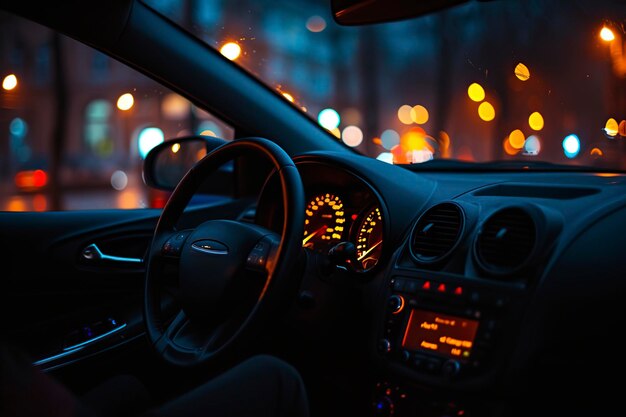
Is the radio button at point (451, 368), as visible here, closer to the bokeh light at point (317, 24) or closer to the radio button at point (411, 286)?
the radio button at point (411, 286)

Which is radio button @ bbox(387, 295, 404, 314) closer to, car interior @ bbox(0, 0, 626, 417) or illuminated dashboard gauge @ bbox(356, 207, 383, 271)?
car interior @ bbox(0, 0, 626, 417)

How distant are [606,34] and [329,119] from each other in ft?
4.33

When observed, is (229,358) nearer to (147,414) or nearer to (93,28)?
(147,414)

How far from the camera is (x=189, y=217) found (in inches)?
131

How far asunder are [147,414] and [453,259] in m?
1.14

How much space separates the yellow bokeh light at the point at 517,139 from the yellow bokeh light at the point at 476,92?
0.25m

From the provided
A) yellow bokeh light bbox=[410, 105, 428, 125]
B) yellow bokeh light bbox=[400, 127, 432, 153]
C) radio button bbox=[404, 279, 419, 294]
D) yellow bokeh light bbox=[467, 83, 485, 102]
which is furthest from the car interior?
yellow bokeh light bbox=[410, 105, 428, 125]

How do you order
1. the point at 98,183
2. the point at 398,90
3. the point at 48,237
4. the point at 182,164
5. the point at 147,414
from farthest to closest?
the point at 98,183 < the point at 398,90 < the point at 182,164 < the point at 48,237 < the point at 147,414

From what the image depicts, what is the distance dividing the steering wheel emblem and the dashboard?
45 cm

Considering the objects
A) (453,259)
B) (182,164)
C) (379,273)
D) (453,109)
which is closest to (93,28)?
(182,164)

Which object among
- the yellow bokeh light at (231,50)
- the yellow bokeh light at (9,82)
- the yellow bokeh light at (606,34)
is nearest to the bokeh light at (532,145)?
the yellow bokeh light at (606,34)

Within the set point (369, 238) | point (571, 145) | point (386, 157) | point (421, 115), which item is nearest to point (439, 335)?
point (369, 238)

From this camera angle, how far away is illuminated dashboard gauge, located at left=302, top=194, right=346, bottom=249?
2896 millimetres

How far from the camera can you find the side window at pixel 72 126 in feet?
12.4
